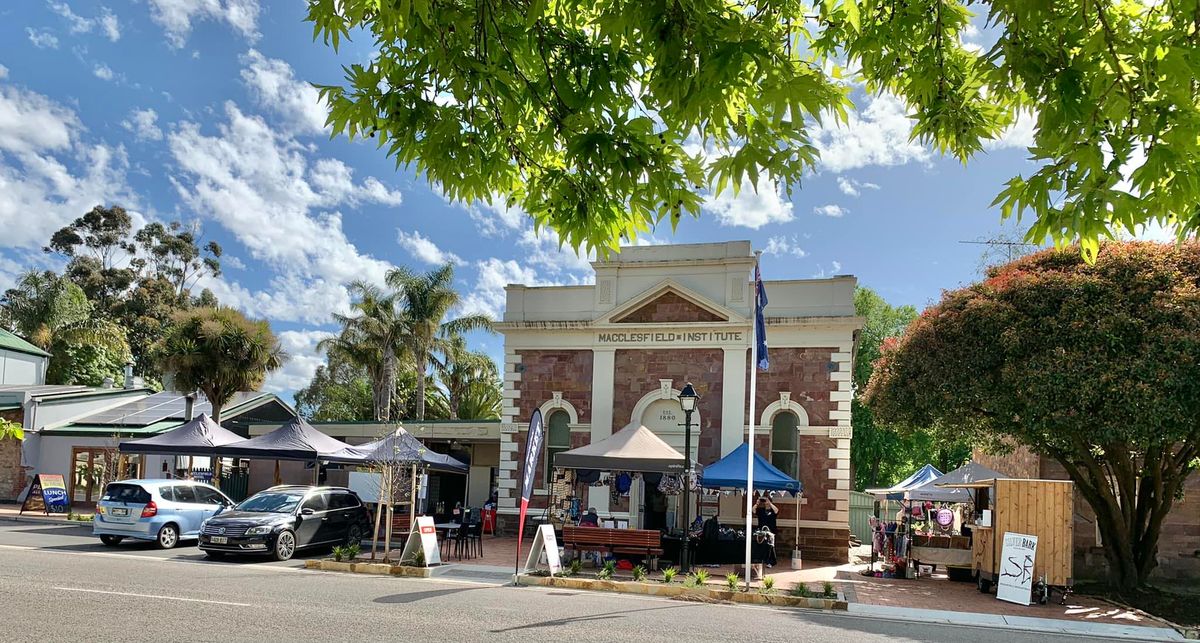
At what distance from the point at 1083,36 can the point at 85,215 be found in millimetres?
58947

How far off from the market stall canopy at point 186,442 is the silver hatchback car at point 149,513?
9.94 feet

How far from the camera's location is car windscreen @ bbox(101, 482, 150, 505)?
19.2 meters

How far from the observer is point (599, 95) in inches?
169

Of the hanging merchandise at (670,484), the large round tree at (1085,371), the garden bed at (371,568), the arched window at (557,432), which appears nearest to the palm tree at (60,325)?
the arched window at (557,432)

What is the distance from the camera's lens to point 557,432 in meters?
24.6

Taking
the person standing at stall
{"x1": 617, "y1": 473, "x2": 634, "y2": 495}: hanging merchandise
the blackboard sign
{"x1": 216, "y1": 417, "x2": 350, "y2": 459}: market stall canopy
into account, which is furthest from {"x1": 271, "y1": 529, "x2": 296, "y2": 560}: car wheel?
the blackboard sign

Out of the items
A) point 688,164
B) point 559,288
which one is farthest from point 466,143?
point 559,288

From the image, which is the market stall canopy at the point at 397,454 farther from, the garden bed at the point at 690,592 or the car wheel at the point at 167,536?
the garden bed at the point at 690,592

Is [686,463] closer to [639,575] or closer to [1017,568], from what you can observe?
[639,575]

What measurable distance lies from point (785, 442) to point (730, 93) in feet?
63.6

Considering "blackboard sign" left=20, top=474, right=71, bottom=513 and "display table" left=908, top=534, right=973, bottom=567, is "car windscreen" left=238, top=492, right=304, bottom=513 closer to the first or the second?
"blackboard sign" left=20, top=474, right=71, bottom=513

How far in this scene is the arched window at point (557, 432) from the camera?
2442cm

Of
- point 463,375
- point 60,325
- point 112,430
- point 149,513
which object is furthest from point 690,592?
point 60,325

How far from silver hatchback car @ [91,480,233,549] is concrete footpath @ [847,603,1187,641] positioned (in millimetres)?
14207
